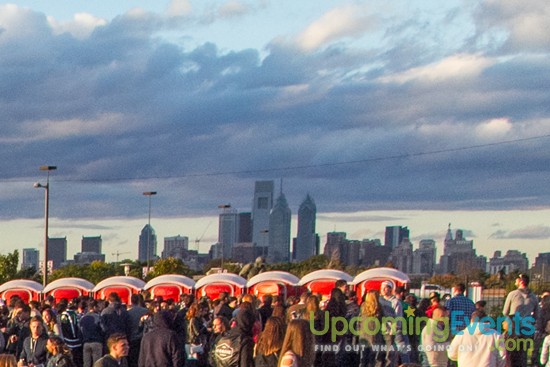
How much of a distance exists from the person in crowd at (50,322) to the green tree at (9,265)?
4291 cm

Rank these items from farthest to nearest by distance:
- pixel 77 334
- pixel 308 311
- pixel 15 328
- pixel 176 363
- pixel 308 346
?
1. pixel 77 334
2. pixel 15 328
3. pixel 308 311
4. pixel 176 363
5. pixel 308 346

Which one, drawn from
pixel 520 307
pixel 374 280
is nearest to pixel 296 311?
pixel 520 307

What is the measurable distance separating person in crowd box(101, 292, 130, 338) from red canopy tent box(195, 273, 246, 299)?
15.9 m

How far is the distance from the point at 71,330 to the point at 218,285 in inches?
662

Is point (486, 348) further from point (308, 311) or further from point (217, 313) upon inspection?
point (217, 313)

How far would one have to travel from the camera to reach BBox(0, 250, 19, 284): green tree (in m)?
59.3

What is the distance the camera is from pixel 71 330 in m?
18.8

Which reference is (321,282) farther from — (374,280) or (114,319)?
(114,319)

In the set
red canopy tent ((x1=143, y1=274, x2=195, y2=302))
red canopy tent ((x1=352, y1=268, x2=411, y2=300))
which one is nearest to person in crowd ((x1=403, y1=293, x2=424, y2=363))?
red canopy tent ((x1=352, y1=268, x2=411, y2=300))

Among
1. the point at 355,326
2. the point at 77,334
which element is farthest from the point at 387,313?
the point at 77,334

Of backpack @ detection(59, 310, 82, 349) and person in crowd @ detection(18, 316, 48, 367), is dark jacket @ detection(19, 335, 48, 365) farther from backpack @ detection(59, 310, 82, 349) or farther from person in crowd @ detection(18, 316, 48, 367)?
backpack @ detection(59, 310, 82, 349)

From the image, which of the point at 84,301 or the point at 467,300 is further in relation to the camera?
the point at 84,301

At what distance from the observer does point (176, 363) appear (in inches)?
544

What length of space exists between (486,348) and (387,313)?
309cm
